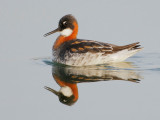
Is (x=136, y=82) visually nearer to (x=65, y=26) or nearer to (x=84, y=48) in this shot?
(x=84, y=48)

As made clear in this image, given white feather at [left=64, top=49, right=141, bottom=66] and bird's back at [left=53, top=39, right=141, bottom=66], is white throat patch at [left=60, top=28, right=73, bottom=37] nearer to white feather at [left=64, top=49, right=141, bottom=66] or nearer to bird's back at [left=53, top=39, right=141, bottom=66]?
bird's back at [left=53, top=39, right=141, bottom=66]

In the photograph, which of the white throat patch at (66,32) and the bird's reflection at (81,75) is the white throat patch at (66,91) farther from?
the white throat patch at (66,32)

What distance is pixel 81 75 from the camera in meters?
11.6

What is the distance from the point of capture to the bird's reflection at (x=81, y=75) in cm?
1017

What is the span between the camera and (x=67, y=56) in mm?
13219

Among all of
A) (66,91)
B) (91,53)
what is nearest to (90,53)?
(91,53)

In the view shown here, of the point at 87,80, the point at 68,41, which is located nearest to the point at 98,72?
the point at 87,80

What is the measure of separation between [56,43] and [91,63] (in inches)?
64.0

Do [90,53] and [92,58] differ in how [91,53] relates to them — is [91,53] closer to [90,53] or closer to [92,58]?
[90,53]

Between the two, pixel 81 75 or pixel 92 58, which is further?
pixel 92 58

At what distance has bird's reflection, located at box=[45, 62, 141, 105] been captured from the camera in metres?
10.2

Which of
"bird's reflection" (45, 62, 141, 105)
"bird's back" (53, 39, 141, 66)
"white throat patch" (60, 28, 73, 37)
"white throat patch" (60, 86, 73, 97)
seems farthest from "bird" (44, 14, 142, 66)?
"white throat patch" (60, 86, 73, 97)

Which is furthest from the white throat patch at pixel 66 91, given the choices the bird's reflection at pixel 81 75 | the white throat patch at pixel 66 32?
the white throat patch at pixel 66 32

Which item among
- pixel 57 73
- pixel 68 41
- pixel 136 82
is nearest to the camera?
pixel 136 82
